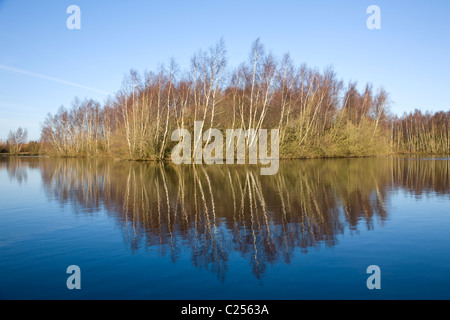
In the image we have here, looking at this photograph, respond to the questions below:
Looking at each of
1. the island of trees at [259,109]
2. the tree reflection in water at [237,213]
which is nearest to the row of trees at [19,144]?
the island of trees at [259,109]

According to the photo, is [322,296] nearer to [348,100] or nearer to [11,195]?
[11,195]

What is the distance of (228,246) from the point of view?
22.9 feet

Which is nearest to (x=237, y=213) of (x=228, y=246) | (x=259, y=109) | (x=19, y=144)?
(x=228, y=246)

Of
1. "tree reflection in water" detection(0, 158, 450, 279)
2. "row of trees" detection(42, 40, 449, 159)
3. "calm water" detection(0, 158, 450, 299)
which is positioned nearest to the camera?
"calm water" detection(0, 158, 450, 299)

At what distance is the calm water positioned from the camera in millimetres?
5027

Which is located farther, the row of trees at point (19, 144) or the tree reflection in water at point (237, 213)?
the row of trees at point (19, 144)

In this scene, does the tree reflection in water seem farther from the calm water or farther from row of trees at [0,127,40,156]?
row of trees at [0,127,40,156]

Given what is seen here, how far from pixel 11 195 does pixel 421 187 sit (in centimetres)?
1763

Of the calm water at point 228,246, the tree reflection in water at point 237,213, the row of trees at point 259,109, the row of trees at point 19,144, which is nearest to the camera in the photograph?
the calm water at point 228,246

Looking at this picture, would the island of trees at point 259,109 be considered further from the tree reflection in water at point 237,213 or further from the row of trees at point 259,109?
the tree reflection in water at point 237,213

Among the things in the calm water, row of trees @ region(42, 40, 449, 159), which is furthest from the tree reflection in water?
row of trees @ region(42, 40, 449, 159)

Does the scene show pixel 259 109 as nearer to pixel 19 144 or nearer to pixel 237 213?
pixel 237 213

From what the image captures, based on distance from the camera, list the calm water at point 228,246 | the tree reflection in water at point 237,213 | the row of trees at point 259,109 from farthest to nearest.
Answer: the row of trees at point 259,109
the tree reflection in water at point 237,213
the calm water at point 228,246

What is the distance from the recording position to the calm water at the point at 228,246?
5027mm
